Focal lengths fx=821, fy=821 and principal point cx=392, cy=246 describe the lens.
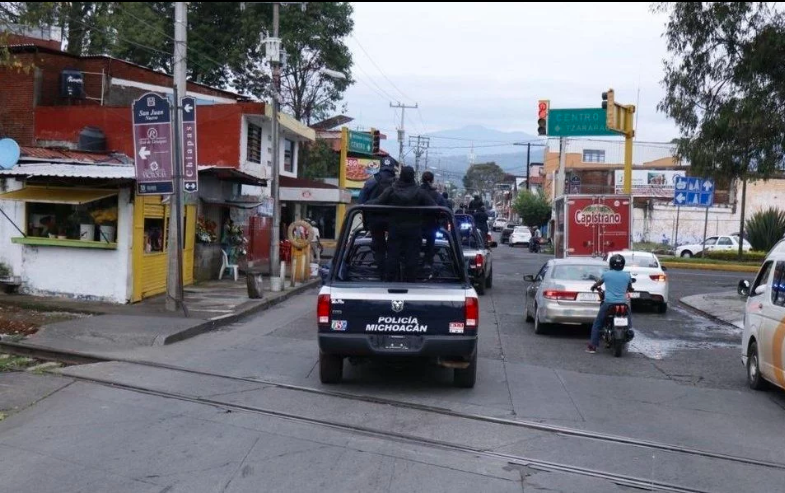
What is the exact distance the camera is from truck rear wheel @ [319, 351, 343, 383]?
9.55m

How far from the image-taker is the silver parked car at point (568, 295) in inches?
573

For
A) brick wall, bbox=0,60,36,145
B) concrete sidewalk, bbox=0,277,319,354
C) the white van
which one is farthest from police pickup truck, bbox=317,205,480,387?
brick wall, bbox=0,60,36,145

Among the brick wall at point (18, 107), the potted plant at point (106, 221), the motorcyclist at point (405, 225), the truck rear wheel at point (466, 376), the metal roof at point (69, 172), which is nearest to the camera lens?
the truck rear wheel at point (466, 376)

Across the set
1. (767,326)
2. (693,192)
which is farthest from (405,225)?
(693,192)

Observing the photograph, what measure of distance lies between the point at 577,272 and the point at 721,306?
7314mm

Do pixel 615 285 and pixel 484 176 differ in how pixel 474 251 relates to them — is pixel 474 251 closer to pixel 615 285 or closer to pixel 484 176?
pixel 615 285

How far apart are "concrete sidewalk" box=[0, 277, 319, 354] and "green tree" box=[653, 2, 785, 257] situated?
453 inches

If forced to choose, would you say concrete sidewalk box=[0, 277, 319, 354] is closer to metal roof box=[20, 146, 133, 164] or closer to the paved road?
the paved road

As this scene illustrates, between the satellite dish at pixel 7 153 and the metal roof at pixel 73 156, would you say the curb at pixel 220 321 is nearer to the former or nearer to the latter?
the satellite dish at pixel 7 153

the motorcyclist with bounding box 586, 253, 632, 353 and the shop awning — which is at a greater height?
the shop awning

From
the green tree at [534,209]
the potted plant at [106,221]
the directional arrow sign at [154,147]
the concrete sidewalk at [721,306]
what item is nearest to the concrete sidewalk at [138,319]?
the potted plant at [106,221]

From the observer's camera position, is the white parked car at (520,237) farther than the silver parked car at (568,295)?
Yes

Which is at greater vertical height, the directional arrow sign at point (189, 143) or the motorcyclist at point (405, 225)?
the directional arrow sign at point (189, 143)

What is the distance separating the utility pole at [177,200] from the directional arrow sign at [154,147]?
22cm
